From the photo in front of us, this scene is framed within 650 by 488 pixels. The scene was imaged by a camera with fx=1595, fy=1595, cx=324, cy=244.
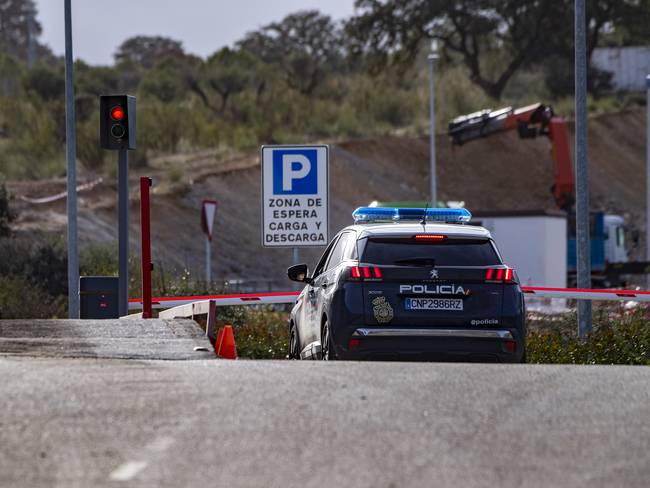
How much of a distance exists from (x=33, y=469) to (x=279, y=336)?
13.8 metres

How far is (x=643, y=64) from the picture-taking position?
86.7 metres

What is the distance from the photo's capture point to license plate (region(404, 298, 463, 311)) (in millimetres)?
13836

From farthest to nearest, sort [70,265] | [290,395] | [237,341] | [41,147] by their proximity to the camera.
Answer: [41,147], [70,265], [237,341], [290,395]

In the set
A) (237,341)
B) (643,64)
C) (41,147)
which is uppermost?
(643,64)

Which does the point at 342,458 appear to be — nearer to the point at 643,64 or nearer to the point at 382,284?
the point at 382,284

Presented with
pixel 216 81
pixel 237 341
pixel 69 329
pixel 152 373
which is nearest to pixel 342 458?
pixel 152 373

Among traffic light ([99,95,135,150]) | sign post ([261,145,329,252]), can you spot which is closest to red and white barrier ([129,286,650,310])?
sign post ([261,145,329,252])

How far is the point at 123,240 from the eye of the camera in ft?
64.5

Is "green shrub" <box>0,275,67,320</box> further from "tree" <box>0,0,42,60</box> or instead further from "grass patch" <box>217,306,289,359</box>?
"tree" <box>0,0,42,60</box>

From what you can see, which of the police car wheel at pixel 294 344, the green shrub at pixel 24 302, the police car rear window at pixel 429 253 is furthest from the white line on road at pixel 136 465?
the green shrub at pixel 24 302

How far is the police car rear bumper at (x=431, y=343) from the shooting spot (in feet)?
45.1

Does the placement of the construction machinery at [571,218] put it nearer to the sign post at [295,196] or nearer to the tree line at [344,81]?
the tree line at [344,81]

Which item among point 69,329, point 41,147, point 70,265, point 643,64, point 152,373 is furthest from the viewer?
point 643,64

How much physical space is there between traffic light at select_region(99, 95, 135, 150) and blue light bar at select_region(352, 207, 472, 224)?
437cm
